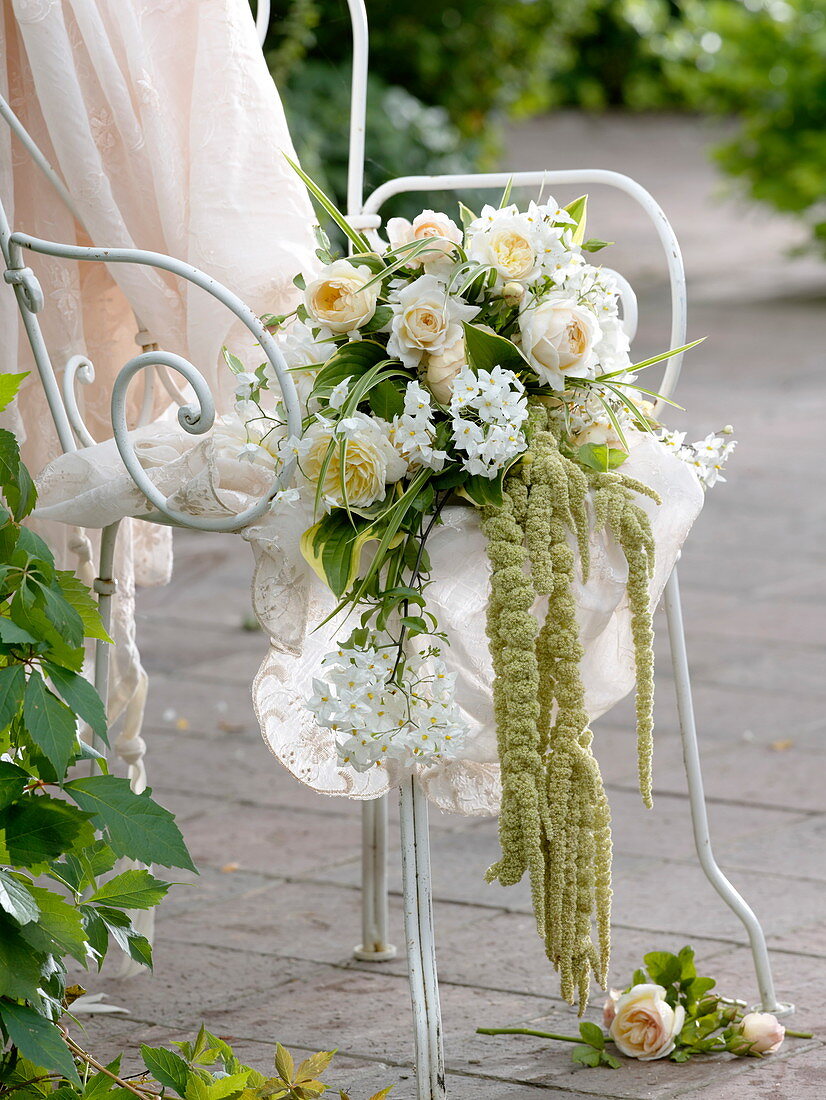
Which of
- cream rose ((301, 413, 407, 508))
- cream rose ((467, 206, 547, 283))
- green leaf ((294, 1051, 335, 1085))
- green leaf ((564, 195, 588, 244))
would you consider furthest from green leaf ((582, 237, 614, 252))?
green leaf ((294, 1051, 335, 1085))

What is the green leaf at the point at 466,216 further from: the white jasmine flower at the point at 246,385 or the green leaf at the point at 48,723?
the green leaf at the point at 48,723

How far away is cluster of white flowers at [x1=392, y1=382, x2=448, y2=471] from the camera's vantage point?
5.91 feet

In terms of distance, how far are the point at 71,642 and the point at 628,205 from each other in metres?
13.0

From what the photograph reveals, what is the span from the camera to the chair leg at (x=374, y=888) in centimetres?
258

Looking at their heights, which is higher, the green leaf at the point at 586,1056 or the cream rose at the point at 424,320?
the cream rose at the point at 424,320

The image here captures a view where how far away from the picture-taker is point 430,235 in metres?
1.93

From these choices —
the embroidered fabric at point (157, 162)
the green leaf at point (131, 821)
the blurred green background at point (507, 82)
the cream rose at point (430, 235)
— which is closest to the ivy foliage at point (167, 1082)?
the green leaf at point (131, 821)

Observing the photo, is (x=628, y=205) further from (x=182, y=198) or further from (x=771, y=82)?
(x=182, y=198)

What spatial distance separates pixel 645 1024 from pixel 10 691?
39.4 inches

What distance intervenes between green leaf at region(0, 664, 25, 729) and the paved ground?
0.81m

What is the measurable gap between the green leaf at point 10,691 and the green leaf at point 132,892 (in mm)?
254

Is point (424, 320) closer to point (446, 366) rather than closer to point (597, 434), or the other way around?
point (446, 366)

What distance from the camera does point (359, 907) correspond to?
285cm

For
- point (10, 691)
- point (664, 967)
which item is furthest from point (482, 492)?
point (664, 967)
